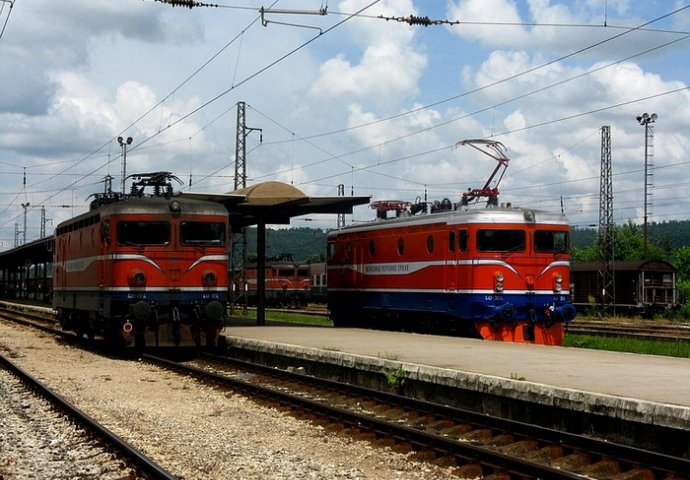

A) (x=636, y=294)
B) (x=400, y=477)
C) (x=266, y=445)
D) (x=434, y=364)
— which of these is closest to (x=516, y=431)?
(x=400, y=477)

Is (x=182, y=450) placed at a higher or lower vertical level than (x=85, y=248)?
lower

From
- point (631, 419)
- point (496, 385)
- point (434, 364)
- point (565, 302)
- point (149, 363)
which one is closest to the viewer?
point (631, 419)

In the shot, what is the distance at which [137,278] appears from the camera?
1991cm

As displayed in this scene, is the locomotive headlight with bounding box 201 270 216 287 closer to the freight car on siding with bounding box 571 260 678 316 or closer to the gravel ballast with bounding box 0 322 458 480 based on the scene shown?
the gravel ballast with bounding box 0 322 458 480

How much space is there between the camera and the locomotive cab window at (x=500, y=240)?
2152 centimetres

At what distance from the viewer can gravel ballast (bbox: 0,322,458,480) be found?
8992 millimetres

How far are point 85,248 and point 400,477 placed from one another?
1560 cm

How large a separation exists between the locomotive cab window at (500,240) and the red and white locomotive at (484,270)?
0.08 feet

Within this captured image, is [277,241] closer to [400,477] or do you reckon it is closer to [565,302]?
[565,302]

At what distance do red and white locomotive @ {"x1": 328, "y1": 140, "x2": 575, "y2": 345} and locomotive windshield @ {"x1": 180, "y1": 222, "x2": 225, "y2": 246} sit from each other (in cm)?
549

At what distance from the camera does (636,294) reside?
158ft

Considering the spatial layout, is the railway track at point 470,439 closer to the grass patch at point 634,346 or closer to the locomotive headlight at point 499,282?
the locomotive headlight at point 499,282

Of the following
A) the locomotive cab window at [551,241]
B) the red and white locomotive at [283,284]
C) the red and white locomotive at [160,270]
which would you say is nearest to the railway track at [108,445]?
the red and white locomotive at [160,270]

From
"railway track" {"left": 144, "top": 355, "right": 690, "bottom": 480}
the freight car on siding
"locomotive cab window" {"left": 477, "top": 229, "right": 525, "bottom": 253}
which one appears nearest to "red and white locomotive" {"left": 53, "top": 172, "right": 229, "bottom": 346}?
"railway track" {"left": 144, "top": 355, "right": 690, "bottom": 480}
